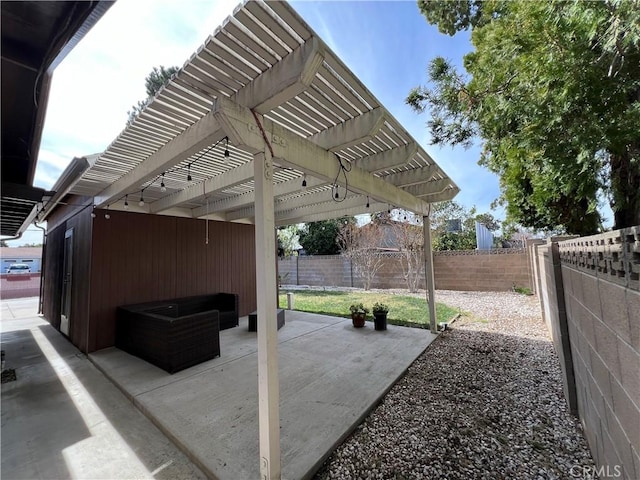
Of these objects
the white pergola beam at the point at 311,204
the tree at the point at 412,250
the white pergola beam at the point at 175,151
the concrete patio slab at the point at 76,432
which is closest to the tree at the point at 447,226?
the tree at the point at 412,250

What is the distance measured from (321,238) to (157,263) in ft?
38.1

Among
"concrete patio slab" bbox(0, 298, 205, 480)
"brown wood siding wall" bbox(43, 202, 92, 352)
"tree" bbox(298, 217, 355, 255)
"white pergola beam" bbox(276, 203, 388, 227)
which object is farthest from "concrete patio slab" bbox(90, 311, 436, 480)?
"tree" bbox(298, 217, 355, 255)

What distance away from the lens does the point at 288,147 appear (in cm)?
238

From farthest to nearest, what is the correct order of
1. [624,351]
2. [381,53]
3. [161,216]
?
[161,216] → [381,53] → [624,351]

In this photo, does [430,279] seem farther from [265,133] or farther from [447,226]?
[447,226]

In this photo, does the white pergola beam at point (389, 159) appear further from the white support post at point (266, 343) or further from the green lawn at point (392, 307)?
the green lawn at point (392, 307)

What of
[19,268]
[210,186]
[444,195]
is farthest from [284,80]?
[19,268]

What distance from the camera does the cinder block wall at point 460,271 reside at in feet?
31.1

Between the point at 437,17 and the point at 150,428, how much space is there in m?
7.97

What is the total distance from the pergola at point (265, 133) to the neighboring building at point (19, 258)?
1769 cm

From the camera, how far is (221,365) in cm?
373

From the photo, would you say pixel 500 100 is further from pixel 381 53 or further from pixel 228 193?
pixel 228 193

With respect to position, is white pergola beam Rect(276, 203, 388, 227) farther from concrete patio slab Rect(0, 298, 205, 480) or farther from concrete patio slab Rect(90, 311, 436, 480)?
concrete patio slab Rect(0, 298, 205, 480)

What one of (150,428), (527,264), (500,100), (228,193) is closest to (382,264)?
(527,264)
